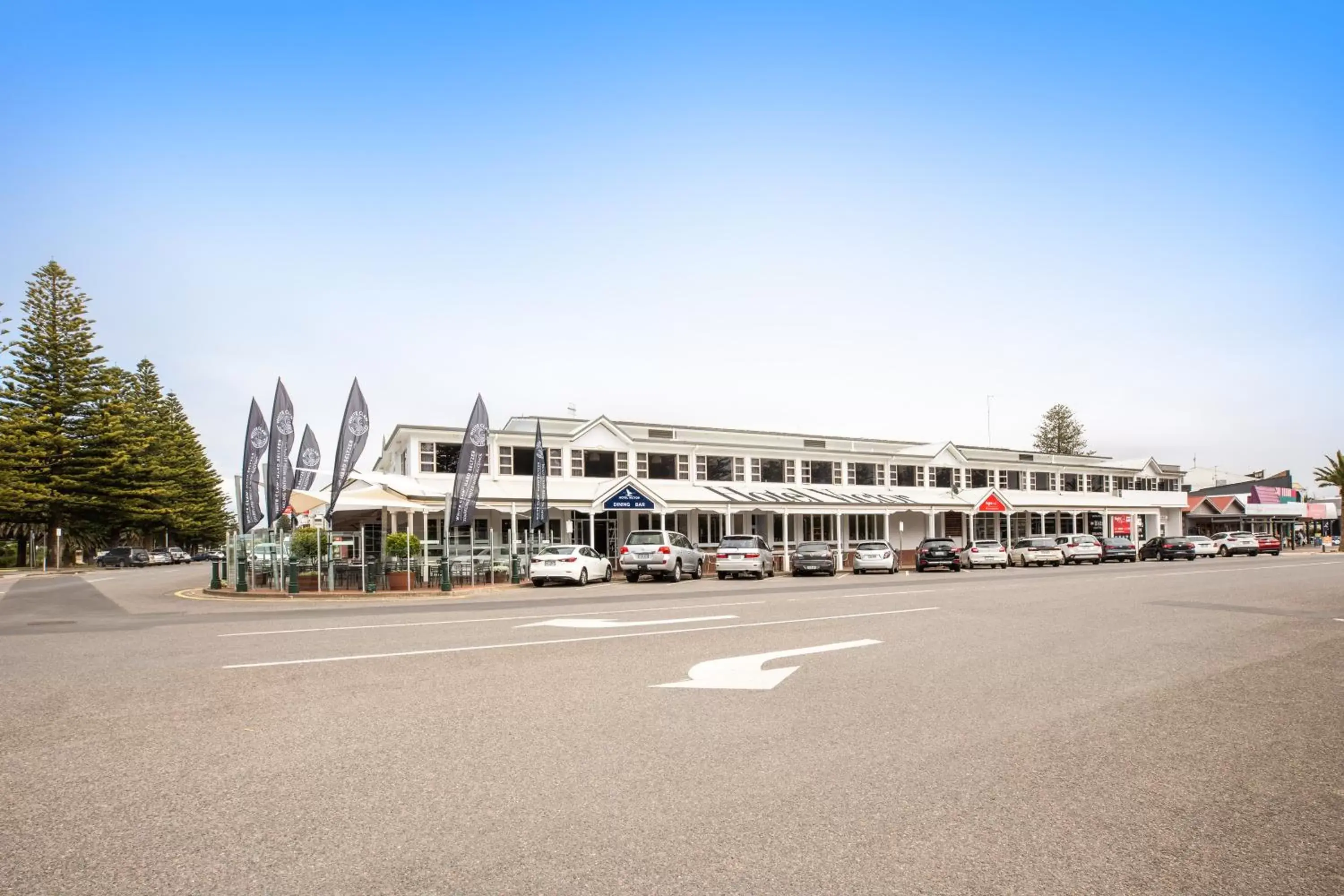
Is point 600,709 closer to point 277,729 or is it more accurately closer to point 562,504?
point 277,729

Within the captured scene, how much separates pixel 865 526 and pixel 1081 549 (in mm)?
11247

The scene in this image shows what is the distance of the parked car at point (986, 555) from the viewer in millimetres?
40906

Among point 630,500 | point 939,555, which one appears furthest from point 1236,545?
point 630,500

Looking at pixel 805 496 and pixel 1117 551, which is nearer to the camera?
pixel 1117 551

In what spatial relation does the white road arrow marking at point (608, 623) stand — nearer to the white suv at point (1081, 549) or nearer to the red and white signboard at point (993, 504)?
the red and white signboard at point (993, 504)

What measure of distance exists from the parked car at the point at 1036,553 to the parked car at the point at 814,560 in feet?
39.0

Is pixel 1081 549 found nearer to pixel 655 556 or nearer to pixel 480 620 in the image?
pixel 655 556

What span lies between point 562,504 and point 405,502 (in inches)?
379

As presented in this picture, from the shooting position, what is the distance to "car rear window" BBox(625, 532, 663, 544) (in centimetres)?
3062

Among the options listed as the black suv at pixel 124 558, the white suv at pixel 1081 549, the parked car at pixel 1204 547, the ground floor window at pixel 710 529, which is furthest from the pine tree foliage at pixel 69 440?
the parked car at pixel 1204 547

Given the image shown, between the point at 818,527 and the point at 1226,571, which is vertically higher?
the point at 818,527

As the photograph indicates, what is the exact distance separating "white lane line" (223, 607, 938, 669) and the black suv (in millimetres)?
57885

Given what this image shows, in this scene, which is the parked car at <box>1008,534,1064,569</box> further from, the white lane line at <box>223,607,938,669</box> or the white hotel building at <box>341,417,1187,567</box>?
the white lane line at <box>223,607,938,669</box>

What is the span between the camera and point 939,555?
38.7 m
